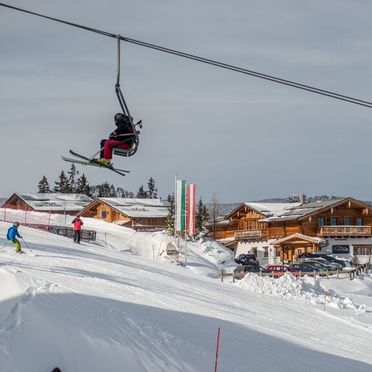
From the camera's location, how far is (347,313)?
2745cm

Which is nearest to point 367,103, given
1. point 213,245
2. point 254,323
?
point 254,323

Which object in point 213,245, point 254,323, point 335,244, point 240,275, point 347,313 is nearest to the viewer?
point 254,323

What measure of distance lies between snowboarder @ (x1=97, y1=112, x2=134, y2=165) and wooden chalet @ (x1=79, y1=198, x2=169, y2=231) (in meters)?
63.2

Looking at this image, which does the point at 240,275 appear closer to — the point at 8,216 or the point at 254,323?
the point at 254,323

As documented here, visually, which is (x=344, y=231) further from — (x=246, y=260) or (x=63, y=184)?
(x=63, y=184)

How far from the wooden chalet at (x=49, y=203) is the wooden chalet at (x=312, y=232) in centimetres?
2666

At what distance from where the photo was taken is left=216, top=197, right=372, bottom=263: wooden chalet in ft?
212

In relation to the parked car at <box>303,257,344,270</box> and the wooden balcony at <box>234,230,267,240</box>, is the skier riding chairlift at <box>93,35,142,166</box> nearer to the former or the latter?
the parked car at <box>303,257,344,270</box>

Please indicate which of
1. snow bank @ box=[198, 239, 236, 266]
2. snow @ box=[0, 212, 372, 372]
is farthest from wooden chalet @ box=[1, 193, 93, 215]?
snow @ box=[0, 212, 372, 372]

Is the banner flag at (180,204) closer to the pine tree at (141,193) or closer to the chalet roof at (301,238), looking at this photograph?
the chalet roof at (301,238)

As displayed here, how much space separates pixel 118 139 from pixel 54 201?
3170 inches

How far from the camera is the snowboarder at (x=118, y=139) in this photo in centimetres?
1120

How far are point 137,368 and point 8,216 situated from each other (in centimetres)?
5621

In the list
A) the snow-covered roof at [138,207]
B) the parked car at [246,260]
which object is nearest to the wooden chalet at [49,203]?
the snow-covered roof at [138,207]
